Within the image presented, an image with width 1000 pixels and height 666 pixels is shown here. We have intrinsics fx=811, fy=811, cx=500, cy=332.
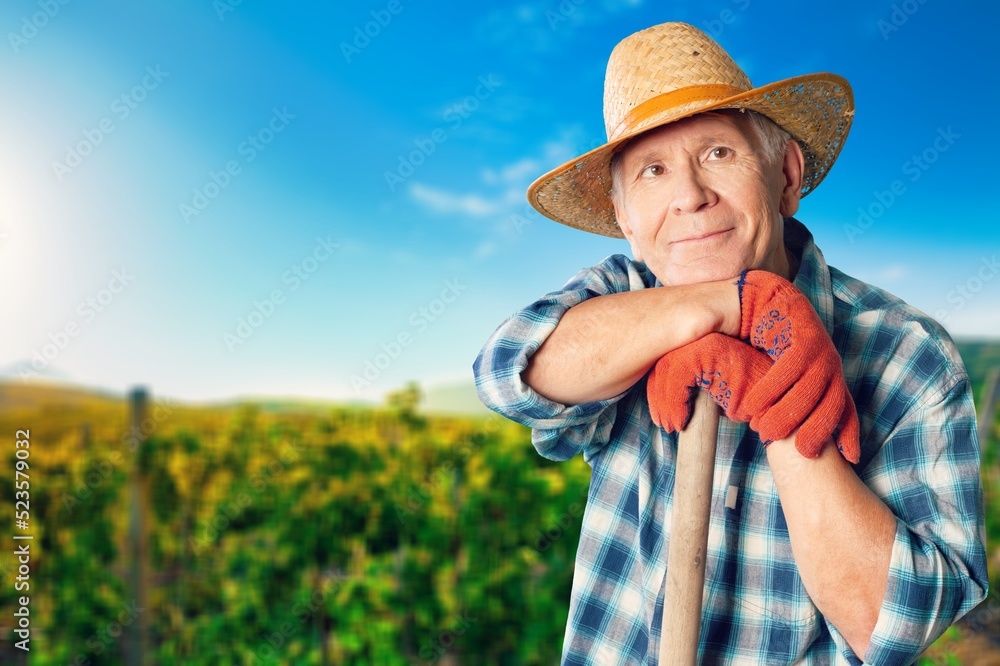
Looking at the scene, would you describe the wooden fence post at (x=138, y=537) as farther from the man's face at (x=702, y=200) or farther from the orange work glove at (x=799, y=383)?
the orange work glove at (x=799, y=383)

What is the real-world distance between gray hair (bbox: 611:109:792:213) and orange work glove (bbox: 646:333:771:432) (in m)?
0.51

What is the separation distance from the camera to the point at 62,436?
12.4 ft

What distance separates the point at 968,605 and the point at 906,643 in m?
0.18

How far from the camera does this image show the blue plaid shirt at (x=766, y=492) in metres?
1.61

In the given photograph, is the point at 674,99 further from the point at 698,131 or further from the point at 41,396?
the point at 41,396

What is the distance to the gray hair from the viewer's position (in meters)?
1.82

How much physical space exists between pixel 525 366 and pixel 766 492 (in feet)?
2.09

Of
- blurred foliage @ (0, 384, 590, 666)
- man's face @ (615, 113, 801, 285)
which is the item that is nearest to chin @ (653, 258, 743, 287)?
man's face @ (615, 113, 801, 285)

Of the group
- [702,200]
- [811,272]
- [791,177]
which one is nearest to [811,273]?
[811,272]

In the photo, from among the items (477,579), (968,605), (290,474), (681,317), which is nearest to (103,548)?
(290,474)

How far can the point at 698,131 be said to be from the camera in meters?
1.74

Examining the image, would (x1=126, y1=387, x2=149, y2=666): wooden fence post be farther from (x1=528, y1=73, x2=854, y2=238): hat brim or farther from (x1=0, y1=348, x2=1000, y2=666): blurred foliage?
(x1=528, y1=73, x2=854, y2=238): hat brim

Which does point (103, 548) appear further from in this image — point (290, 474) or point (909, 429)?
point (909, 429)

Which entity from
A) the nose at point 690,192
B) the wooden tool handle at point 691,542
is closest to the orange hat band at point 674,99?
the nose at point 690,192
